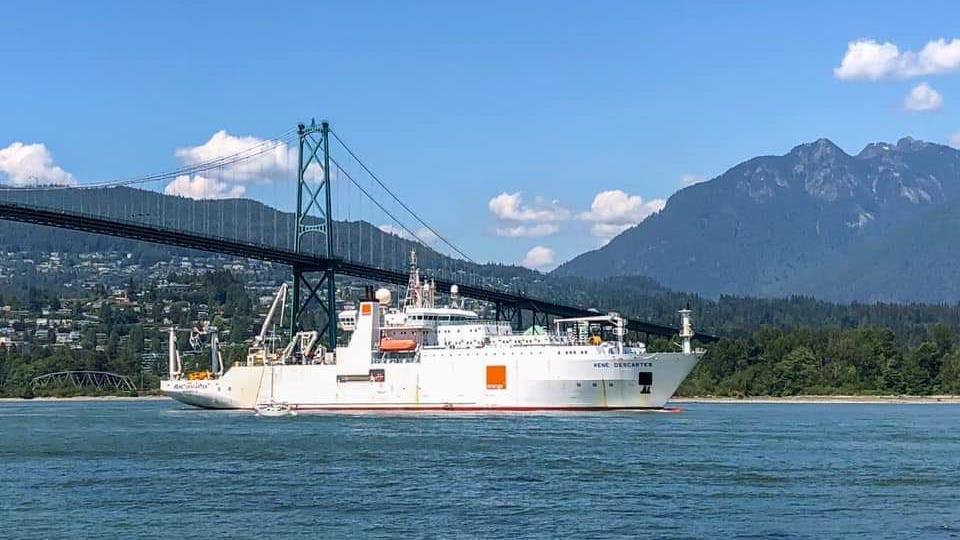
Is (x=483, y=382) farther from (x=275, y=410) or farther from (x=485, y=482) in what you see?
(x=485, y=482)

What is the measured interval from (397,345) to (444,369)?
296 cm

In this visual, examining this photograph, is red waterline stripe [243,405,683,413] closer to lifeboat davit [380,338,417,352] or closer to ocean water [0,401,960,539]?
lifeboat davit [380,338,417,352]

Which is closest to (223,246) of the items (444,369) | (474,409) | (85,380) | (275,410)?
(275,410)

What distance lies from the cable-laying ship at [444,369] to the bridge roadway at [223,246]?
4688mm

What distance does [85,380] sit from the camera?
11994cm

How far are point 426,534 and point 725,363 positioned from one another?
83.2m

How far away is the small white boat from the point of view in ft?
204

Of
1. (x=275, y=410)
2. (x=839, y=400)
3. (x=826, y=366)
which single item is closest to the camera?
(x=275, y=410)

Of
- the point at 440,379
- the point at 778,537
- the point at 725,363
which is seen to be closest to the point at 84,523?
the point at 778,537

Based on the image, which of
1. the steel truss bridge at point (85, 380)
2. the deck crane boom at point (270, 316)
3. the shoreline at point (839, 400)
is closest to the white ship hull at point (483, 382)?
the deck crane boom at point (270, 316)

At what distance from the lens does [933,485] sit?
30.3 meters

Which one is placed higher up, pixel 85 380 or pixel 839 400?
pixel 85 380

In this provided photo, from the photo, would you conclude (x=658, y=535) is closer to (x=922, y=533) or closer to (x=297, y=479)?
(x=922, y=533)

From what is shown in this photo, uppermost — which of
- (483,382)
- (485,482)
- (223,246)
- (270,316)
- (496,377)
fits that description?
(223,246)
